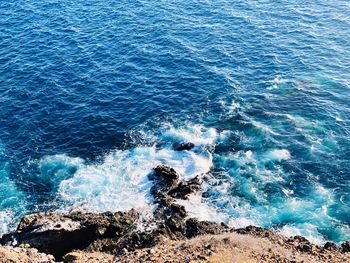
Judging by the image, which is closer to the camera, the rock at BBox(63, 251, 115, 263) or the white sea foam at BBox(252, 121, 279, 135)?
the rock at BBox(63, 251, 115, 263)

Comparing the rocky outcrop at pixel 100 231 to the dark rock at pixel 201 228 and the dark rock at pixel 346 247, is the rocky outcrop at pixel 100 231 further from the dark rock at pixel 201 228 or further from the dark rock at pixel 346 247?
the dark rock at pixel 346 247

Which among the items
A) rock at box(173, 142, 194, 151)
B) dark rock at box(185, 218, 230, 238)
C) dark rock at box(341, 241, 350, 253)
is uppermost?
dark rock at box(341, 241, 350, 253)

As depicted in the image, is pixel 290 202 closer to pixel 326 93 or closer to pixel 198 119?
pixel 198 119

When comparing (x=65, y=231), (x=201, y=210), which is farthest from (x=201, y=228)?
(x=65, y=231)

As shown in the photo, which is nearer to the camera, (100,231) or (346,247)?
(346,247)

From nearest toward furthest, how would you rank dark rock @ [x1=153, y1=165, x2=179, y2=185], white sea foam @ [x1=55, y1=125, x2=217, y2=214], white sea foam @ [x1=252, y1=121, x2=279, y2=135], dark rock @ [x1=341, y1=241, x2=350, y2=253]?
dark rock @ [x1=341, y1=241, x2=350, y2=253] < white sea foam @ [x1=55, y1=125, x2=217, y2=214] < dark rock @ [x1=153, y1=165, x2=179, y2=185] < white sea foam @ [x1=252, y1=121, x2=279, y2=135]

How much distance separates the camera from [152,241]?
4400 cm

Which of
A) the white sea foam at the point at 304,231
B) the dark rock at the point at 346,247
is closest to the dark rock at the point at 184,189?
the white sea foam at the point at 304,231

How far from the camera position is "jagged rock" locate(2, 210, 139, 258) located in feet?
148

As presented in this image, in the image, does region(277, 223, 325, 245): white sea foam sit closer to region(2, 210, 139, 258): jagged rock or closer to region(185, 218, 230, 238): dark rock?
region(185, 218, 230, 238): dark rock

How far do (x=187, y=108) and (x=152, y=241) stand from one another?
104 feet

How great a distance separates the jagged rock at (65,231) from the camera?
45.1 metres

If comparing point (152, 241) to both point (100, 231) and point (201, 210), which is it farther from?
point (201, 210)

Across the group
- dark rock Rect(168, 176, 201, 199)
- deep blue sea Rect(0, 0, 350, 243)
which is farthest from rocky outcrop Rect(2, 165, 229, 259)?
deep blue sea Rect(0, 0, 350, 243)
